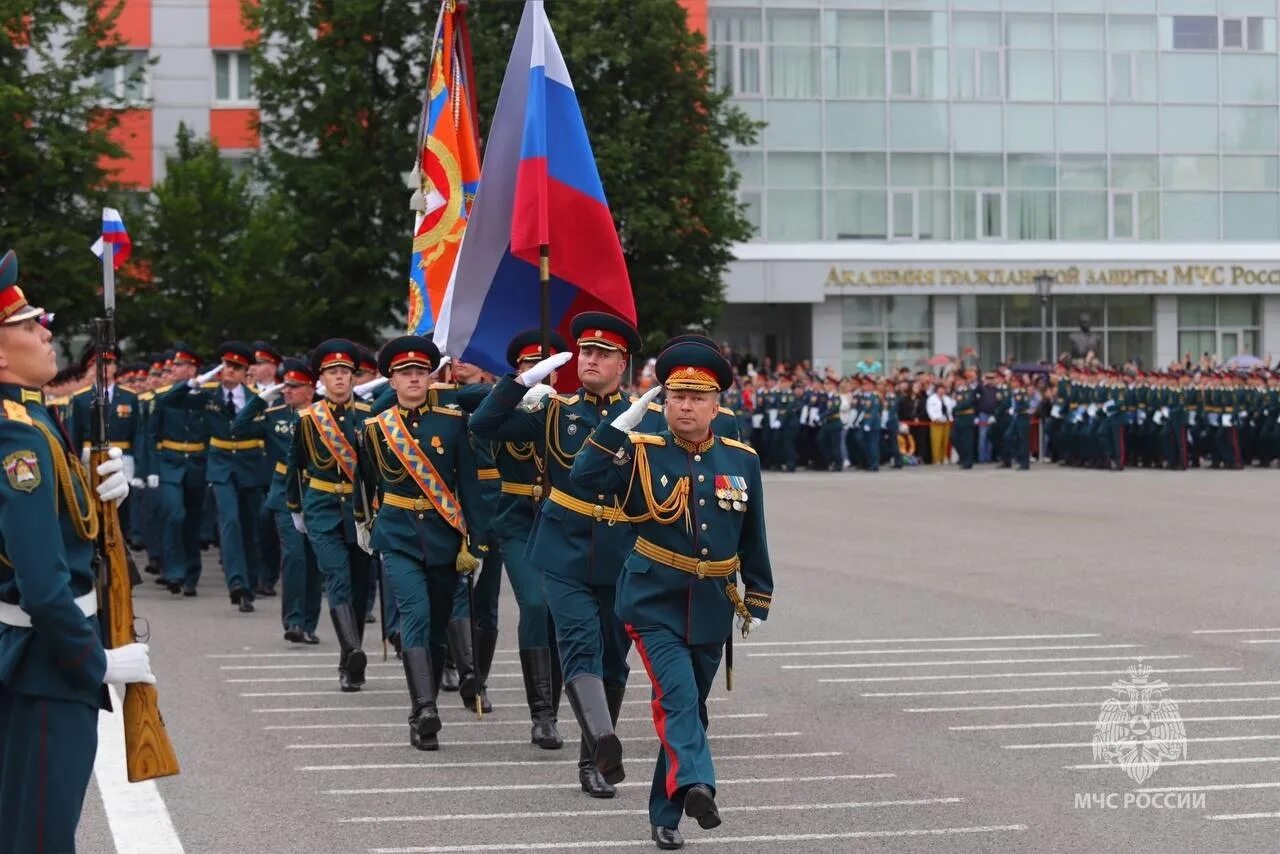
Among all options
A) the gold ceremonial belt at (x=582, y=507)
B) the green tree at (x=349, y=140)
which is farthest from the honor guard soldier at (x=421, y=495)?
the green tree at (x=349, y=140)

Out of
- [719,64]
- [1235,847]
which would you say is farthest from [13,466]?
[719,64]

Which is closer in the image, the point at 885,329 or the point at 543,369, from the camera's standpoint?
the point at 543,369

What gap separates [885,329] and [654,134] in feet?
47.3

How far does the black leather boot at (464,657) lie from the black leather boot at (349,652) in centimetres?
99

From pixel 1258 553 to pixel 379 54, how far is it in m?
25.4

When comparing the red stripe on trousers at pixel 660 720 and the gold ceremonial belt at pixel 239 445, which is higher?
the gold ceremonial belt at pixel 239 445

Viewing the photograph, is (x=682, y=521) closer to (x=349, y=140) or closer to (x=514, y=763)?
(x=514, y=763)

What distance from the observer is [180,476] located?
59.8 ft

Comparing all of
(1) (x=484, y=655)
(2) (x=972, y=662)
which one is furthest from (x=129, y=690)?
(2) (x=972, y=662)

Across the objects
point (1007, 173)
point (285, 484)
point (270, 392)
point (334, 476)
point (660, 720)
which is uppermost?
point (1007, 173)

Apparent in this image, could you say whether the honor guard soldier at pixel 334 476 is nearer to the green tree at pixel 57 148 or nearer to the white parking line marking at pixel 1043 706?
the white parking line marking at pixel 1043 706

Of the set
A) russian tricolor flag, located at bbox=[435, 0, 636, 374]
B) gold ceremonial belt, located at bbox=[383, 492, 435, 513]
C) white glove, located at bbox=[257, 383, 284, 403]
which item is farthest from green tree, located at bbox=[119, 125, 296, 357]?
gold ceremonial belt, located at bbox=[383, 492, 435, 513]

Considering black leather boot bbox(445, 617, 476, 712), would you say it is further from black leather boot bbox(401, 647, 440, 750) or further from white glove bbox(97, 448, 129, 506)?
white glove bbox(97, 448, 129, 506)

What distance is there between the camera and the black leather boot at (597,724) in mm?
8180
